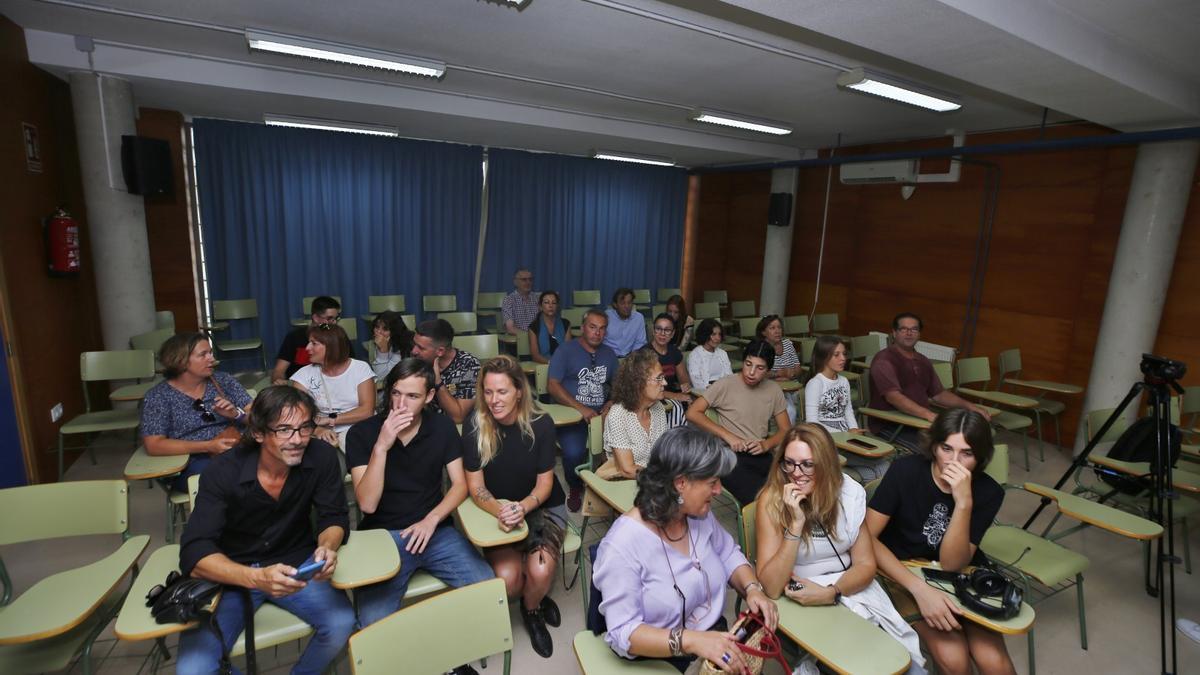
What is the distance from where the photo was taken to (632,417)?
123 inches

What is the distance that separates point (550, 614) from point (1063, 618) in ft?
9.05

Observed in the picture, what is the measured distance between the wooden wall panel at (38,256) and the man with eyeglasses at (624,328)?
4.42 m

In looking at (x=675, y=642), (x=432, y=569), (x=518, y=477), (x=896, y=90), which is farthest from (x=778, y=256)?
(x=675, y=642)

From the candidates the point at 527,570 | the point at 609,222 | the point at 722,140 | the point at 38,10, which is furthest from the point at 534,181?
the point at 527,570

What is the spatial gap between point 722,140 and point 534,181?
2779 millimetres

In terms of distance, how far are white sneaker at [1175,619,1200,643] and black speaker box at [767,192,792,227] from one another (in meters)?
6.08

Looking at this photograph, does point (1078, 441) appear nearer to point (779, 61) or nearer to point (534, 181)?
point (779, 61)

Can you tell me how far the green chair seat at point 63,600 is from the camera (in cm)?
181

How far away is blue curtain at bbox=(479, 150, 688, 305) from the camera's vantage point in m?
8.24

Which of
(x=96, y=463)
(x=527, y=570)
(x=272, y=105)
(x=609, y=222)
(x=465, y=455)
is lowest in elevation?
(x=96, y=463)

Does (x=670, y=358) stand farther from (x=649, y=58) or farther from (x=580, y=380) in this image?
(x=649, y=58)

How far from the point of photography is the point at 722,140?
7434mm

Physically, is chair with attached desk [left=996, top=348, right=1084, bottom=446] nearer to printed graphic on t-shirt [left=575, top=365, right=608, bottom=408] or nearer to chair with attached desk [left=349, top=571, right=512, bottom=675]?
printed graphic on t-shirt [left=575, top=365, right=608, bottom=408]

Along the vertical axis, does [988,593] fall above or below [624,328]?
below
